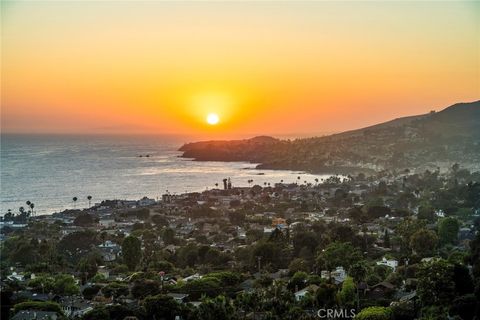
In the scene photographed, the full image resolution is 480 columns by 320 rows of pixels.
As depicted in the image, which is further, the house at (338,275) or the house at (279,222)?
the house at (279,222)

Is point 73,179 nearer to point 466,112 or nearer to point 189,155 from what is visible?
point 189,155

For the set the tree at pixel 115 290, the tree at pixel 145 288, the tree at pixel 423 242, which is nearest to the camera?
the tree at pixel 145 288

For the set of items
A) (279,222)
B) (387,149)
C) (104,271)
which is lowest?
(104,271)

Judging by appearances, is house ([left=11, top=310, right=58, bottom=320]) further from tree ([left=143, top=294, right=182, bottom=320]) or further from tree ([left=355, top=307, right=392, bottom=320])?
tree ([left=355, top=307, right=392, bottom=320])

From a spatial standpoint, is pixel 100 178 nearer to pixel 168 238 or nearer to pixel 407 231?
pixel 168 238

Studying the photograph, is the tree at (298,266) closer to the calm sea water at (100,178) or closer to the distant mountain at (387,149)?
the calm sea water at (100,178)

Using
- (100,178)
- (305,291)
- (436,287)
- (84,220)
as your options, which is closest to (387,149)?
(100,178)

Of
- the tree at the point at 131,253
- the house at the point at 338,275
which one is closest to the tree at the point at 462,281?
the house at the point at 338,275
